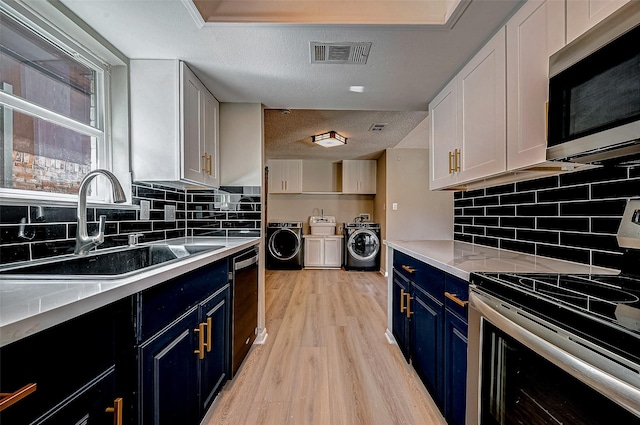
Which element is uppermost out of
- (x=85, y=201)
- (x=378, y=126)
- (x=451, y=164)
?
(x=378, y=126)

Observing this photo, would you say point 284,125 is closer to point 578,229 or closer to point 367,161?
point 367,161

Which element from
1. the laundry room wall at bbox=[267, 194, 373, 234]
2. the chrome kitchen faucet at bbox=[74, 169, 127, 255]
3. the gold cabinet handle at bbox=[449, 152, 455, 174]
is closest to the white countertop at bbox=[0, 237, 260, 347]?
the chrome kitchen faucet at bbox=[74, 169, 127, 255]

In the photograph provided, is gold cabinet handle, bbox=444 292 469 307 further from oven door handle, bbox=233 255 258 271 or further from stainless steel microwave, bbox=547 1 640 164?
oven door handle, bbox=233 255 258 271

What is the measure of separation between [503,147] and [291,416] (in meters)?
1.79

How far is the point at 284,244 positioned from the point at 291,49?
414 centimetres

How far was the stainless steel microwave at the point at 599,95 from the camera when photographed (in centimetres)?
76

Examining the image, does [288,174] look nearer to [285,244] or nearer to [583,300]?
[285,244]

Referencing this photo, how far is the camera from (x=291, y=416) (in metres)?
1.57

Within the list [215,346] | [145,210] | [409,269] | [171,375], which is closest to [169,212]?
[145,210]

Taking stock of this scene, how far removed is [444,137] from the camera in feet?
6.91

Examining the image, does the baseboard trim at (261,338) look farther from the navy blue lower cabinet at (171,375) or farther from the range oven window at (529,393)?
the range oven window at (529,393)

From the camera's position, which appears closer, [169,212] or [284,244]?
[169,212]

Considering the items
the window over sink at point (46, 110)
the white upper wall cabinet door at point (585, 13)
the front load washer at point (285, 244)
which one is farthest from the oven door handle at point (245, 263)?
the front load washer at point (285, 244)

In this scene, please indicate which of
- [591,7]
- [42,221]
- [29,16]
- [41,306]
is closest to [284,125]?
[29,16]
